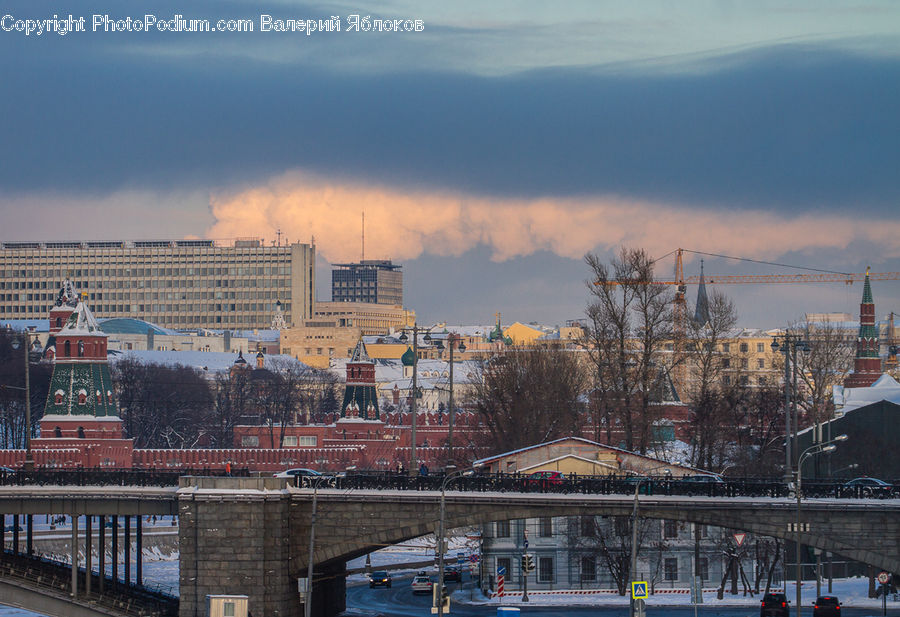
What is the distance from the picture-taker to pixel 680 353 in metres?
104

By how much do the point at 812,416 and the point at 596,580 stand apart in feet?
120

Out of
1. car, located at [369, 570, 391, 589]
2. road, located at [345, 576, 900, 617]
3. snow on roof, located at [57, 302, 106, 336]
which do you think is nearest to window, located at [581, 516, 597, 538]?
road, located at [345, 576, 900, 617]

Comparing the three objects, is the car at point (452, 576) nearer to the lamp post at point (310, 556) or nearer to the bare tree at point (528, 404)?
the bare tree at point (528, 404)

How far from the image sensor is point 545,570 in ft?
293

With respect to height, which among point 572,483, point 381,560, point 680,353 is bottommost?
point 381,560

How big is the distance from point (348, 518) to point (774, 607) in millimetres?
18932

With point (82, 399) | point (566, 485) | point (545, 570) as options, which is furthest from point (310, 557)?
point (82, 399)

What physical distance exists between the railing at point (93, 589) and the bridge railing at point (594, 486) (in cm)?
840

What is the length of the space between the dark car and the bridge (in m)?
7.47

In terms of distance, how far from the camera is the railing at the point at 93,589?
6781 cm

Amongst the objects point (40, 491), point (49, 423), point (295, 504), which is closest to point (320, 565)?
point (295, 504)

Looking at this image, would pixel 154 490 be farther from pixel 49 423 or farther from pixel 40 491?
pixel 49 423

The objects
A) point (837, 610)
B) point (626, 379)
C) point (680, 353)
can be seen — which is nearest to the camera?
point (837, 610)

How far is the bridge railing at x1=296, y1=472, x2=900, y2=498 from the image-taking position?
65.0 m
